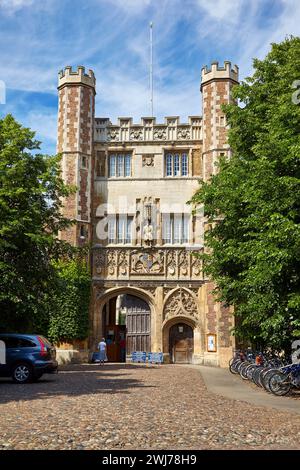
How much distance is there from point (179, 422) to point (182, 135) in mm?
24728

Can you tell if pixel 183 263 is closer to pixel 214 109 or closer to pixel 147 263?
pixel 147 263

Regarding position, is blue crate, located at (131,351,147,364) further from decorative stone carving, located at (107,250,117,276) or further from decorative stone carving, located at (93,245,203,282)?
decorative stone carving, located at (107,250,117,276)

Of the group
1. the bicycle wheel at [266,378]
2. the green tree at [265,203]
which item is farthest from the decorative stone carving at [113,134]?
the bicycle wheel at [266,378]

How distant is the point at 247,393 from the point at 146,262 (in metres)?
15.6

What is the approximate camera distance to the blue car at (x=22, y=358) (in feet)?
56.9

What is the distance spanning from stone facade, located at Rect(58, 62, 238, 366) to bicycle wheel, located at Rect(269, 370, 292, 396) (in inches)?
532

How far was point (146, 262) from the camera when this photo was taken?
30.7 m

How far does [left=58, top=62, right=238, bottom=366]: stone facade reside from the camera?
3039 cm

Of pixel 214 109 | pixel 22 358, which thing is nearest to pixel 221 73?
pixel 214 109

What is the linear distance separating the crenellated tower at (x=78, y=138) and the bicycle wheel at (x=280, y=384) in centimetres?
1667

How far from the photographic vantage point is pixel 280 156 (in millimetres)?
14242

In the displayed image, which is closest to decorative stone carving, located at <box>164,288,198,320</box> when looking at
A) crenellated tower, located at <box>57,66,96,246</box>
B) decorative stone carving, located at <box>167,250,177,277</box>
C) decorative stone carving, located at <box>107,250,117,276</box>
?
decorative stone carving, located at <box>167,250,177,277</box>

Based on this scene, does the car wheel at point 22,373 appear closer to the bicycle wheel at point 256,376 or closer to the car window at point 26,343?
the car window at point 26,343

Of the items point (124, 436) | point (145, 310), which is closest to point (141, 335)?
point (145, 310)
